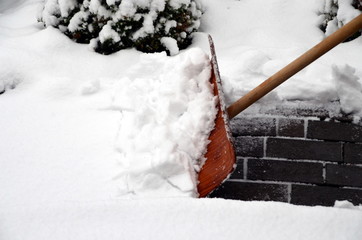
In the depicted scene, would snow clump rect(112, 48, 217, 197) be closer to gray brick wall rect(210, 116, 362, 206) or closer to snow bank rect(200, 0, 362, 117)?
snow bank rect(200, 0, 362, 117)

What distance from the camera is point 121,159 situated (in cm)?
169

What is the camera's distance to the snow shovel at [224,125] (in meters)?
1.55

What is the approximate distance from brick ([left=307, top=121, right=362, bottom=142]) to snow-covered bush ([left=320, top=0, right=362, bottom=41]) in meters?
0.69

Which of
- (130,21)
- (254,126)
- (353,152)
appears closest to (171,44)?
(130,21)

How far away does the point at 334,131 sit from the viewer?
194 centimetres

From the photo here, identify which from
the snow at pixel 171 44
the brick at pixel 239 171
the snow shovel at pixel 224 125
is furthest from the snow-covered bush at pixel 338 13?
the brick at pixel 239 171

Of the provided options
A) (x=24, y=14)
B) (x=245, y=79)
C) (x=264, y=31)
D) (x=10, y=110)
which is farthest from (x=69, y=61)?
(x=264, y=31)

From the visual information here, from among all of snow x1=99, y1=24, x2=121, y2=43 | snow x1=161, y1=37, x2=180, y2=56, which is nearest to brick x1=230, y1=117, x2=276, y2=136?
snow x1=161, y1=37, x2=180, y2=56

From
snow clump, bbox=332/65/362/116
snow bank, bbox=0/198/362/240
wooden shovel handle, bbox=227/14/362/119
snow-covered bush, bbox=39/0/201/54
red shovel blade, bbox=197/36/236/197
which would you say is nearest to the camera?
snow bank, bbox=0/198/362/240

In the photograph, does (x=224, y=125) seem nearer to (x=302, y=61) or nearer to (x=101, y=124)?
(x=302, y=61)

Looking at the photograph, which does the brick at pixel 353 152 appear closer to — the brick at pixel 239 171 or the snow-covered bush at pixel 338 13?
the brick at pixel 239 171

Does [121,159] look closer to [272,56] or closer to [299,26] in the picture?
[272,56]

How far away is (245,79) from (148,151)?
690mm

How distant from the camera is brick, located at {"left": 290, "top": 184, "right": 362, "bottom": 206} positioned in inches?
77.4
